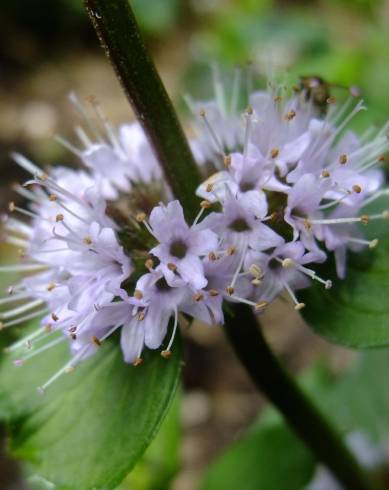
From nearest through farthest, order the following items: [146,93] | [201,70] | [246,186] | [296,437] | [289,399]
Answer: [146,93] < [246,186] < [289,399] < [296,437] < [201,70]

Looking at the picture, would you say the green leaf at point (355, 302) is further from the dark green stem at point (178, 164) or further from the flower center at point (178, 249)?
the flower center at point (178, 249)

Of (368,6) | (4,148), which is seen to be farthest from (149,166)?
(4,148)

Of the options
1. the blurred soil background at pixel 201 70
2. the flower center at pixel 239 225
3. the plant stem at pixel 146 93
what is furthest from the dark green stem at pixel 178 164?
the blurred soil background at pixel 201 70

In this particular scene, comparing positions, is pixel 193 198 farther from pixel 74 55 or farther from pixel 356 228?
pixel 74 55

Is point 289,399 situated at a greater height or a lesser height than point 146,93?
lesser

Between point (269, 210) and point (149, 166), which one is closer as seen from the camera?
point (269, 210)

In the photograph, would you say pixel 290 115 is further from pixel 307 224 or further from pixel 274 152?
pixel 307 224

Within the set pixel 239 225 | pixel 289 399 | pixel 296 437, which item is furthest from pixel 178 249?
pixel 296 437

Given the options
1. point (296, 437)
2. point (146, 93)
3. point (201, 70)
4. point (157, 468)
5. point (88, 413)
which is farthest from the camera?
point (201, 70)
